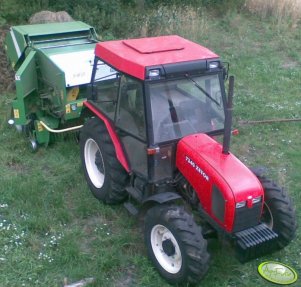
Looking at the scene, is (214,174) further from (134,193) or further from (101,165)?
(101,165)

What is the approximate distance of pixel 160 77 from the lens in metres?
4.04

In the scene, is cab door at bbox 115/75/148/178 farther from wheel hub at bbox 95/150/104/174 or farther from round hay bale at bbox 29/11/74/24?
round hay bale at bbox 29/11/74/24

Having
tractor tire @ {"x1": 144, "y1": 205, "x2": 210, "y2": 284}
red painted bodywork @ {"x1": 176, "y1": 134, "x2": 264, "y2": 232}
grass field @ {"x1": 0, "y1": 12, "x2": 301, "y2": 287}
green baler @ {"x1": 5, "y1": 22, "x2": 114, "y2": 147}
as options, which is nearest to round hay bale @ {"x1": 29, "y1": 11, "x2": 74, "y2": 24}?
grass field @ {"x1": 0, "y1": 12, "x2": 301, "y2": 287}

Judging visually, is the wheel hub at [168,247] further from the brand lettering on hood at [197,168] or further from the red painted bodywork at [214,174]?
the brand lettering on hood at [197,168]

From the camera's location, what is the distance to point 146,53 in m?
4.32

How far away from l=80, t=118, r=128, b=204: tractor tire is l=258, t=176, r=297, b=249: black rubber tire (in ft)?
4.71

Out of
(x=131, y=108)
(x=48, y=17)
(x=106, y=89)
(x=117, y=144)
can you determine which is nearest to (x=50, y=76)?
(x=106, y=89)

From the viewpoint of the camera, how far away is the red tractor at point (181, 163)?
377 cm

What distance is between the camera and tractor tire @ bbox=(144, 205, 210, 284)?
3691 mm

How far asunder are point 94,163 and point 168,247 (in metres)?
1.67

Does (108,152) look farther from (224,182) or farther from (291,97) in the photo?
(291,97)

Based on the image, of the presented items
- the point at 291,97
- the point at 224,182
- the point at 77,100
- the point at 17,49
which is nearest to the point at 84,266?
the point at 224,182

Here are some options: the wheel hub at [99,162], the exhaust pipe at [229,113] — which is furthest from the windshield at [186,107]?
the wheel hub at [99,162]

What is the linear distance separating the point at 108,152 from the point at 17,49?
2.74 m
